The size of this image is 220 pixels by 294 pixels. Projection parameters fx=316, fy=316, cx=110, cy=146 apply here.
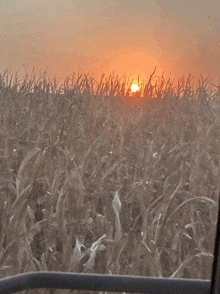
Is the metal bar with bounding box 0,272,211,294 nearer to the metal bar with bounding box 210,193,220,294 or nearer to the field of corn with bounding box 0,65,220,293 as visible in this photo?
the metal bar with bounding box 210,193,220,294

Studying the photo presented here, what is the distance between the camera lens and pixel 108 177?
1.24m

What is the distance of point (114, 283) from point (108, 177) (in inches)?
37.8

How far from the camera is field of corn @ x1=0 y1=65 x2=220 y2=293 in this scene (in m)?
1.07

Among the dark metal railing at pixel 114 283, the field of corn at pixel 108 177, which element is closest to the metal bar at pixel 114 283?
the dark metal railing at pixel 114 283

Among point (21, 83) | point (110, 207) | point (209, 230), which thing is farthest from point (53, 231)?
point (21, 83)

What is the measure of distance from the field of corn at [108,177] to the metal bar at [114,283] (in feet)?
2.57

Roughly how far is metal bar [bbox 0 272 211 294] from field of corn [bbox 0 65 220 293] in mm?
784

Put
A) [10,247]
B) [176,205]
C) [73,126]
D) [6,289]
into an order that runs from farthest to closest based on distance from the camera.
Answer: [73,126] < [176,205] < [10,247] < [6,289]

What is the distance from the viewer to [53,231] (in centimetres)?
110

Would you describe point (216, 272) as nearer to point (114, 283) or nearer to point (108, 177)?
point (114, 283)

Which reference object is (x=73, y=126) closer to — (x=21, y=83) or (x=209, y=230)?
(x=21, y=83)

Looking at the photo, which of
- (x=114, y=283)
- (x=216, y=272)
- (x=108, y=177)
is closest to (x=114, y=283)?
(x=114, y=283)

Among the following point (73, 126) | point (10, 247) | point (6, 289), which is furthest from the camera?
point (73, 126)

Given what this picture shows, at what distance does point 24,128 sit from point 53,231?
1.54 feet
